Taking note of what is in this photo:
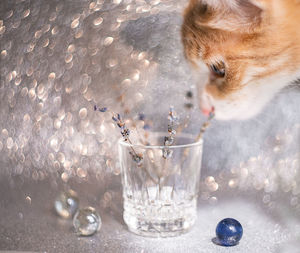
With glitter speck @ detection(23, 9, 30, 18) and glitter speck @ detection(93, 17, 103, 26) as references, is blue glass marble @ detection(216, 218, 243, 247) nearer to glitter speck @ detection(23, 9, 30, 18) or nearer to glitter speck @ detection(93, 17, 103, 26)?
glitter speck @ detection(93, 17, 103, 26)

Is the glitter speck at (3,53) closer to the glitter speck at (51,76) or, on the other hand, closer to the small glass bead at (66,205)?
the glitter speck at (51,76)

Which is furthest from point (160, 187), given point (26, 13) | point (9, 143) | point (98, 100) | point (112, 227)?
point (26, 13)

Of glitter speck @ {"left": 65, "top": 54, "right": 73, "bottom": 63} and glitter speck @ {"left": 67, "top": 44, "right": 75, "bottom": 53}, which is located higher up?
glitter speck @ {"left": 67, "top": 44, "right": 75, "bottom": 53}

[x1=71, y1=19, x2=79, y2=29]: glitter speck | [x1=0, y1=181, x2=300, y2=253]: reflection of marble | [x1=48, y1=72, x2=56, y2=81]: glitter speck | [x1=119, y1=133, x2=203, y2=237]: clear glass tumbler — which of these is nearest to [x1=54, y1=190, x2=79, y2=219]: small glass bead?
[x1=0, y1=181, x2=300, y2=253]: reflection of marble

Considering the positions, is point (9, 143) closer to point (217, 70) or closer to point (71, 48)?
point (71, 48)

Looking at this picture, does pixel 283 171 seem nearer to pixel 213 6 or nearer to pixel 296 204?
pixel 296 204

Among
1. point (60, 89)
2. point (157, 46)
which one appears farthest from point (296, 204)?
point (60, 89)

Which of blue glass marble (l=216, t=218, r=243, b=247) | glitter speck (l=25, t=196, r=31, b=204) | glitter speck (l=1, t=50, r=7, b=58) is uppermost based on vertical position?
glitter speck (l=1, t=50, r=7, b=58)

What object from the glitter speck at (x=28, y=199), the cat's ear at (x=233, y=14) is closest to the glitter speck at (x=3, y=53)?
the glitter speck at (x=28, y=199)

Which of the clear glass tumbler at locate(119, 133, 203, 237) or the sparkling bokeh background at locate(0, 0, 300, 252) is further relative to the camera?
the sparkling bokeh background at locate(0, 0, 300, 252)
